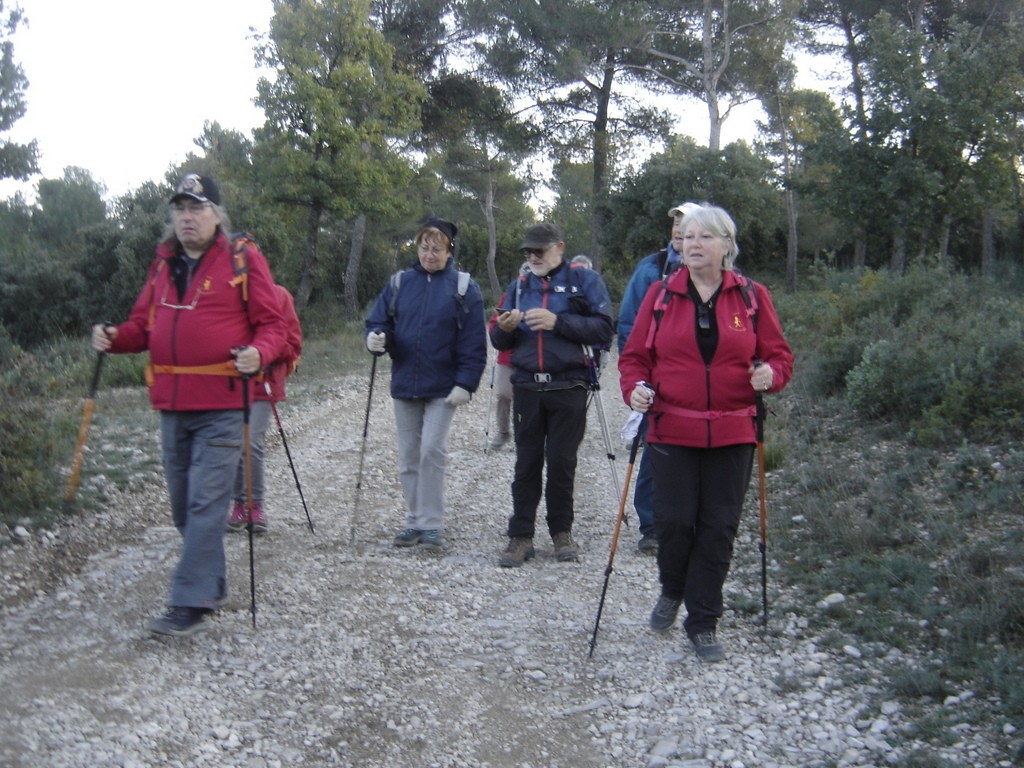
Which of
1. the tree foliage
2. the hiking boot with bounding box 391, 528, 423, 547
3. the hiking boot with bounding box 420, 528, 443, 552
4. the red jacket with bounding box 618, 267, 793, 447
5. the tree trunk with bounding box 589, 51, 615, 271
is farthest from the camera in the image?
the tree trunk with bounding box 589, 51, 615, 271

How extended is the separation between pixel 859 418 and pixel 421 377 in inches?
192

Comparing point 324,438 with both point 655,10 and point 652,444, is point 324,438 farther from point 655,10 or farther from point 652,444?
point 655,10

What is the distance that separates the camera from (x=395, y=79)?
25344 mm

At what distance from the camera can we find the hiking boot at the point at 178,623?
4.67 metres

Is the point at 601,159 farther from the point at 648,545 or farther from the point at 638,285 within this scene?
the point at 648,545

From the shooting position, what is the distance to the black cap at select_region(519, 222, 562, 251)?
5996mm

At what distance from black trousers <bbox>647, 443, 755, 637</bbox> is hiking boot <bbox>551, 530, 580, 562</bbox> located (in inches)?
61.2

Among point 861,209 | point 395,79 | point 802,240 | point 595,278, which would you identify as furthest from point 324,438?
point 802,240

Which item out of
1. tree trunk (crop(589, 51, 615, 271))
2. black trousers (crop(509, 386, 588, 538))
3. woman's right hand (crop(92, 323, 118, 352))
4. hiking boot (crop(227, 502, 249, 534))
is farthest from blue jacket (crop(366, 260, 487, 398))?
tree trunk (crop(589, 51, 615, 271))

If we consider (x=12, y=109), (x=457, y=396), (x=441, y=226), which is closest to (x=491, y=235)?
(x=12, y=109)

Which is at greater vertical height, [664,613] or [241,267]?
[241,267]

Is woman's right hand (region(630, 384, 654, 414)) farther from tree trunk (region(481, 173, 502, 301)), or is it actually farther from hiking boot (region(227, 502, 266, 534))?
tree trunk (region(481, 173, 502, 301))

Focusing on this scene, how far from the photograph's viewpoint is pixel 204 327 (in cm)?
470

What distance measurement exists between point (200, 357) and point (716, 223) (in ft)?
8.34
